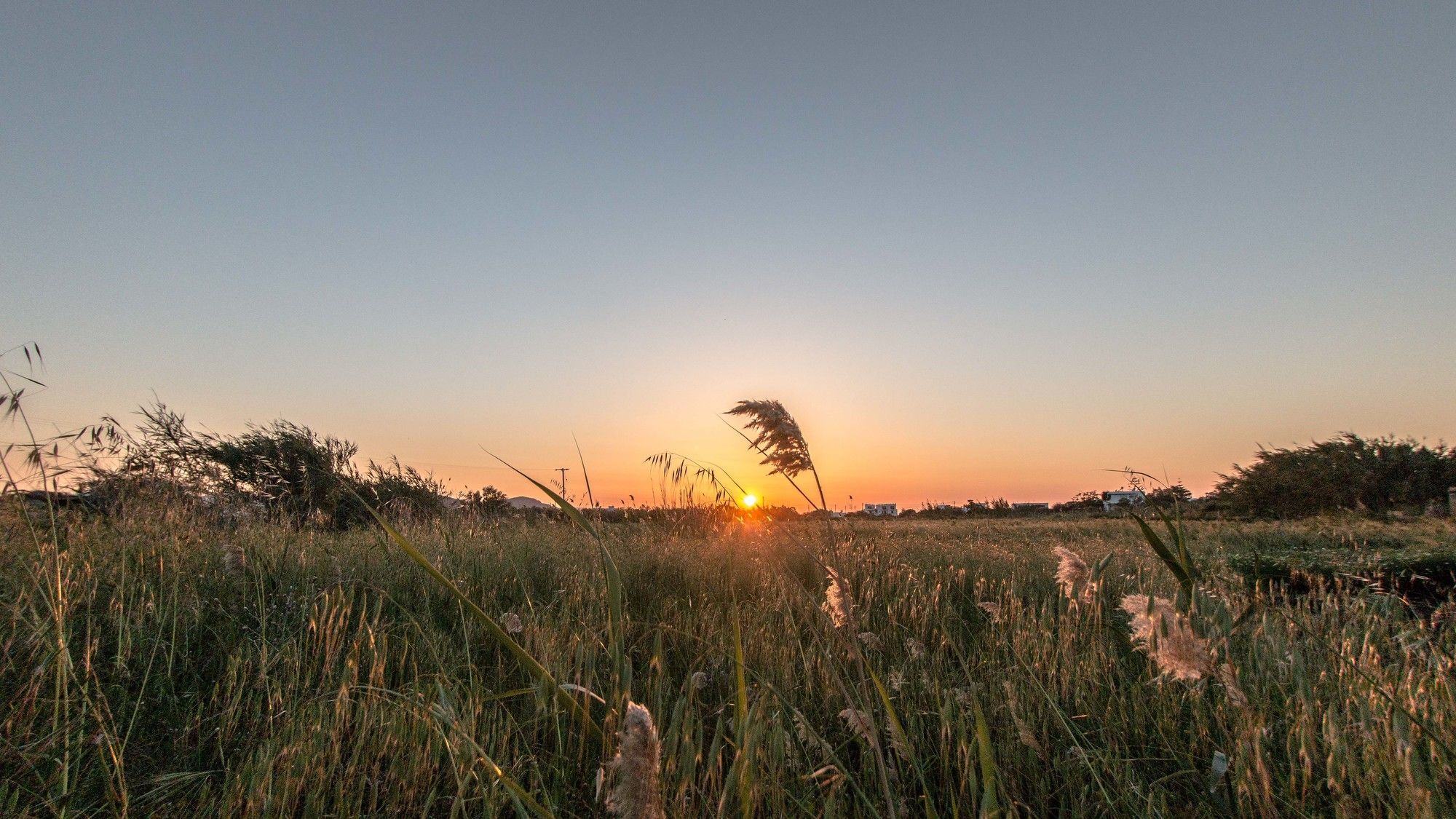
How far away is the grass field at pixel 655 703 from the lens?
1862 mm

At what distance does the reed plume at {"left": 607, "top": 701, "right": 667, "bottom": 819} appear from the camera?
84 cm

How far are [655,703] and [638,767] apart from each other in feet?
5.62

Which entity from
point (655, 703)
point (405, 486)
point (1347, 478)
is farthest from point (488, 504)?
point (1347, 478)

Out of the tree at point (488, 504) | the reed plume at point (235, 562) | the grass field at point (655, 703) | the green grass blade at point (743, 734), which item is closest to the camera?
the green grass blade at point (743, 734)

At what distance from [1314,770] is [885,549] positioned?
563 cm

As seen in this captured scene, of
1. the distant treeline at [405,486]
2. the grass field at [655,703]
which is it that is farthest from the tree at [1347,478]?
the grass field at [655,703]

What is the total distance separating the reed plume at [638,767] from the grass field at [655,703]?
0.45 meters

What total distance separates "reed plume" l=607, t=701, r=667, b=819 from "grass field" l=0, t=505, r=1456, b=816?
0.45 m

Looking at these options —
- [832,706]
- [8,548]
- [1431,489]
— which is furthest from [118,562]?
[1431,489]

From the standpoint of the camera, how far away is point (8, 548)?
151 inches

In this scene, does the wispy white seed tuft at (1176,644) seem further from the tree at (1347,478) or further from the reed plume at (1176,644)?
the tree at (1347,478)

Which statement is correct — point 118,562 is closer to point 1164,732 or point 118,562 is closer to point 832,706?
point 832,706

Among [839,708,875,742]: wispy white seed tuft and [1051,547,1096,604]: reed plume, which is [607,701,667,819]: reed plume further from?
[1051,547,1096,604]: reed plume

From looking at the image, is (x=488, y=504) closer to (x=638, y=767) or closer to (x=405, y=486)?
(x=405, y=486)
